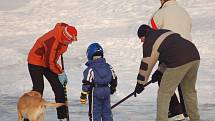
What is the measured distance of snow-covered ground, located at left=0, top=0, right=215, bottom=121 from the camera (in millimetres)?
8823

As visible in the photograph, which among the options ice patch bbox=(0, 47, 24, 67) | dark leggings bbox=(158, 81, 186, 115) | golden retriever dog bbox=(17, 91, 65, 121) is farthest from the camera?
ice patch bbox=(0, 47, 24, 67)

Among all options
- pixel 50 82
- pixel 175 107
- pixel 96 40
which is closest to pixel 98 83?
pixel 50 82

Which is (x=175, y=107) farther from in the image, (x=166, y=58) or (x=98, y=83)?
(x=98, y=83)

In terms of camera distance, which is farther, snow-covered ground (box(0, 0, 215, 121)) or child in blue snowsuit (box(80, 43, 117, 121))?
snow-covered ground (box(0, 0, 215, 121))

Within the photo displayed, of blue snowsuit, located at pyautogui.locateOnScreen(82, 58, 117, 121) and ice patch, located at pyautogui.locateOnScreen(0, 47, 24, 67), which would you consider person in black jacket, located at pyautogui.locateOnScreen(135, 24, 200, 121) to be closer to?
blue snowsuit, located at pyautogui.locateOnScreen(82, 58, 117, 121)

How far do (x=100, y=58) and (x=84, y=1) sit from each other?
61.3 feet

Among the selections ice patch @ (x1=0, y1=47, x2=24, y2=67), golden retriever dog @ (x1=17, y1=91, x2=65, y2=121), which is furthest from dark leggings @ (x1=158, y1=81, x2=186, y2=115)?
ice patch @ (x1=0, y1=47, x2=24, y2=67)

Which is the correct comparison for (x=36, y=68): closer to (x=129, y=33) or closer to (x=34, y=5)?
(x=129, y=33)

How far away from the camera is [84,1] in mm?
24562

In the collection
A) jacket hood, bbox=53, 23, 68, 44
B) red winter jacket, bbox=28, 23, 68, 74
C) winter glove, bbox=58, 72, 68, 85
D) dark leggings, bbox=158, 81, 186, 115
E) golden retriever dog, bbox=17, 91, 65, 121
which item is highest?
jacket hood, bbox=53, 23, 68, 44

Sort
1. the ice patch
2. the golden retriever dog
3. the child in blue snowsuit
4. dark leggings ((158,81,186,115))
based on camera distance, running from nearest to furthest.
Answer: the golden retriever dog
the child in blue snowsuit
dark leggings ((158,81,186,115))
the ice patch

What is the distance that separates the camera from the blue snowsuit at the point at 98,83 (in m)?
6.11

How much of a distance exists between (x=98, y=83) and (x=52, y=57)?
747 mm

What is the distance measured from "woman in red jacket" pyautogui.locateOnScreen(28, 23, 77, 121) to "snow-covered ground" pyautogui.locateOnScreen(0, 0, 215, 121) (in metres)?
1.10
